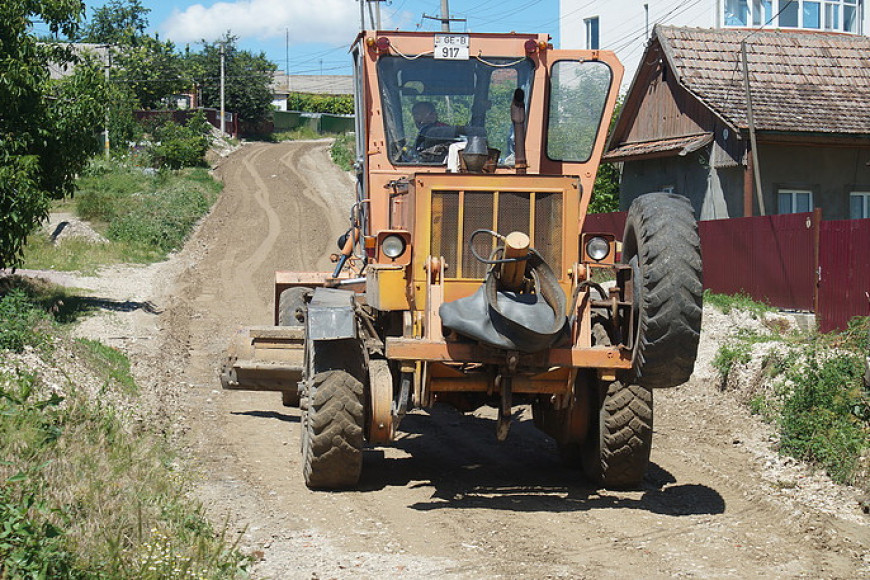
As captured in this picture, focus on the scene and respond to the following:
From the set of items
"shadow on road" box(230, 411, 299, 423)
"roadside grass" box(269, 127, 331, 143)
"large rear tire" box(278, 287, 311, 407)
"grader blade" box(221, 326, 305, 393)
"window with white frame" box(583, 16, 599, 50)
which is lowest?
"shadow on road" box(230, 411, 299, 423)

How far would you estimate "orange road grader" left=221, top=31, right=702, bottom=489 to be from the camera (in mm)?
7102

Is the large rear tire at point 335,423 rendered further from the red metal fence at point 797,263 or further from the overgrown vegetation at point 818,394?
the red metal fence at point 797,263

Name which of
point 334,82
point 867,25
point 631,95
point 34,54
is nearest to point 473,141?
point 34,54

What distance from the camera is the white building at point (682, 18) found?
30219mm

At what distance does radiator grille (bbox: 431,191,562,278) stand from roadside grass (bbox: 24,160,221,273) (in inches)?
576

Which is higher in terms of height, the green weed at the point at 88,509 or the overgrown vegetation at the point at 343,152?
the overgrown vegetation at the point at 343,152

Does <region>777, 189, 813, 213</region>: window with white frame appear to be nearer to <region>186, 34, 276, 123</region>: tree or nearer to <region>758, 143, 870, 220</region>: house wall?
<region>758, 143, 870, 220</region>: house wall

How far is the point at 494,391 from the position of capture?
7684 mm

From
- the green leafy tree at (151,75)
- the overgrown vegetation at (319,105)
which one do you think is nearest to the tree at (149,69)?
the green leafy tree at (151,75)

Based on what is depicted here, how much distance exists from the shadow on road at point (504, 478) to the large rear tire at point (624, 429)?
0.22m

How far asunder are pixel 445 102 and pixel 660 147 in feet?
49.2

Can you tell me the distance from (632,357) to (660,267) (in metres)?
0.67

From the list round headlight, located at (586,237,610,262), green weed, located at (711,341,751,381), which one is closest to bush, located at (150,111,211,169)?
green weed, located at (711,341,751,381)

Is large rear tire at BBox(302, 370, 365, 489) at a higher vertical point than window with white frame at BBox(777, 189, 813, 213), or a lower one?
lower
